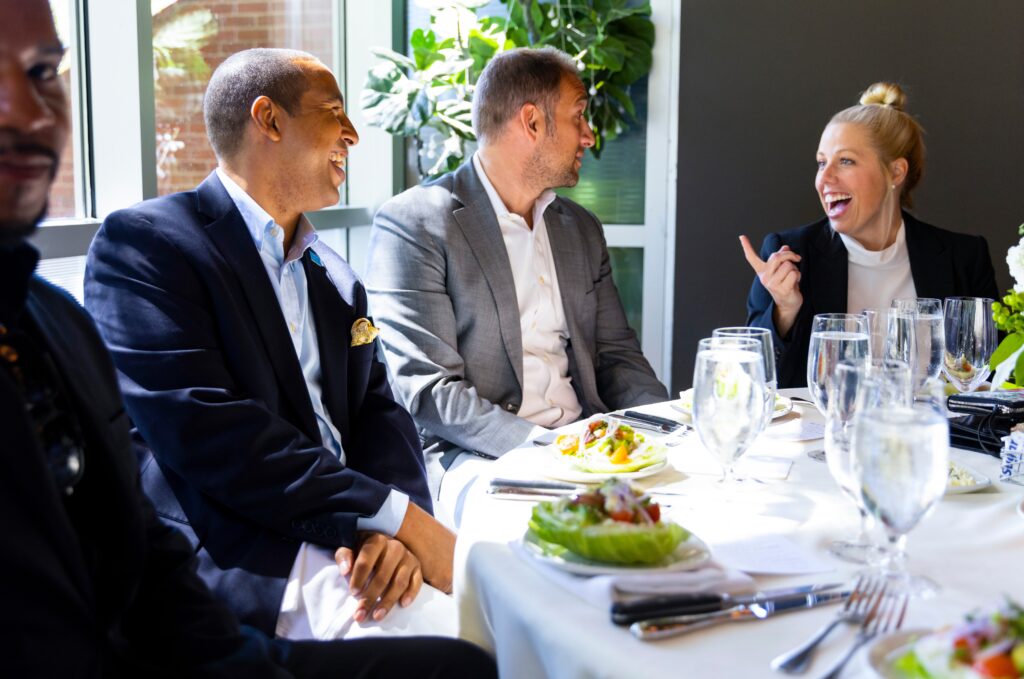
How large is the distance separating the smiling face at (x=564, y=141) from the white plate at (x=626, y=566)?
198 cm

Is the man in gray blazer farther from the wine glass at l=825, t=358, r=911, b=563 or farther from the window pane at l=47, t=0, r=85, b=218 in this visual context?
the wine glass at l=825, t=358, r=911, b=563

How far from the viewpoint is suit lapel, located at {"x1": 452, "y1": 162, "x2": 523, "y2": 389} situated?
2.75 meters

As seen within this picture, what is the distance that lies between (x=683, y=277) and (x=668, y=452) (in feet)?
8.60

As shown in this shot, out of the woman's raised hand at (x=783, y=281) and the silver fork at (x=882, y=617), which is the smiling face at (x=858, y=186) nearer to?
the woman's raised hand at (x=783, y=281)

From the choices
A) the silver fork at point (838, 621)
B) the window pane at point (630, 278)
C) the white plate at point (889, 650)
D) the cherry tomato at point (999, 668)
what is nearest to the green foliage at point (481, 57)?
the window pane at point (630, 278)

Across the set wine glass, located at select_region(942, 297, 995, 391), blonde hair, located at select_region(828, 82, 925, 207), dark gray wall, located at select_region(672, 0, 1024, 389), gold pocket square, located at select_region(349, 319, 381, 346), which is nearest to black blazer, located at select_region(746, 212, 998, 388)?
blonde hair, located at select_region(828, 82, 925, 207)

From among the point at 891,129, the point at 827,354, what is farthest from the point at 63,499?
the point at 891,129

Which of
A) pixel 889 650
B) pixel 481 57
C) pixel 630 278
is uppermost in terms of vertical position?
pixel 481 57

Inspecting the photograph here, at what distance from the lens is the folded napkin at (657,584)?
3.33 feet

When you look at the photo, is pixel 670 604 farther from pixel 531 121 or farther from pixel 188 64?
pixel 188 64

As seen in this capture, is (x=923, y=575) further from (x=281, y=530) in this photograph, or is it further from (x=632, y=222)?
(x=632, y=222)

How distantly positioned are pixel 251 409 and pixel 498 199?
1270 mm

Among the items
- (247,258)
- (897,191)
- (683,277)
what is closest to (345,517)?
(247,258)

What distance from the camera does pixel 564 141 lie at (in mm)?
3029
